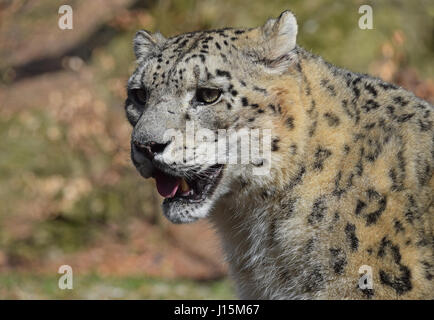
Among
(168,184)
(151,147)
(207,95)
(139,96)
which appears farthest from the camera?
(139,96)

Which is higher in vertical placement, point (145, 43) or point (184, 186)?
point (145, 43)

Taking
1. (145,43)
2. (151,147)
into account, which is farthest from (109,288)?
(151,147)

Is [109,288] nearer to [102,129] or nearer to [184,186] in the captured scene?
[102,129]

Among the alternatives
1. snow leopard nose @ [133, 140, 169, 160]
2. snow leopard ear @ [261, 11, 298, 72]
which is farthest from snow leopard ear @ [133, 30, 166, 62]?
snow leopard nose @ [133, 140, 169, 160]

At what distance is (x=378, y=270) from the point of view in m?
4.96

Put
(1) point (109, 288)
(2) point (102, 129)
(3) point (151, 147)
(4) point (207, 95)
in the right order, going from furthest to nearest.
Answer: (2) point (102, 129) < (1) point (109, 288) < (4) point (207, 95) < (3) point (151, 147)

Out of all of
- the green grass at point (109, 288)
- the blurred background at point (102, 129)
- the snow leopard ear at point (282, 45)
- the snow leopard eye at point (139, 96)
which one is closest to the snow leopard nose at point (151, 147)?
the snow leopard eye at point (139, 96)

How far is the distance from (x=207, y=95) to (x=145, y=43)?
118 cm

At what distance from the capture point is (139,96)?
5.88 metres

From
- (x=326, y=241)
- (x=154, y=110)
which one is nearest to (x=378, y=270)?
(x=326, y=241)

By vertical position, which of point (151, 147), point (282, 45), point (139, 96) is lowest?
point (151, 147)

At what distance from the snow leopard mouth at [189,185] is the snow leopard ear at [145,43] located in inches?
47.1

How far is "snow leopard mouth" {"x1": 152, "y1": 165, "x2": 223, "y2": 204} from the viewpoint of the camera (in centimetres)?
547

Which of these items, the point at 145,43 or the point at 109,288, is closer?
the point at 145,43
